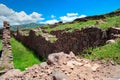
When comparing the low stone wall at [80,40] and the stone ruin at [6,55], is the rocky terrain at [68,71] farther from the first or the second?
the stone ruin at [6,55]

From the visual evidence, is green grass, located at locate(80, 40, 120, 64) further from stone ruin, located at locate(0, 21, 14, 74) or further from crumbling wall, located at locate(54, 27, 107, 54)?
stone ruin, located at locate(0, 21, 14, 74)

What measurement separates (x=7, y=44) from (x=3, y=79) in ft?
50.3

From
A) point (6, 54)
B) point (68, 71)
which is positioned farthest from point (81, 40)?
point (6, 54)

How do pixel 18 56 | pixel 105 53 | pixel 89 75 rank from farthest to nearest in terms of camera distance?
pixel 18 56
pixel 105 53
pixel 89 75

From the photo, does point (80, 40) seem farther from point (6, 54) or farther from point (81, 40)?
point (6, 54)

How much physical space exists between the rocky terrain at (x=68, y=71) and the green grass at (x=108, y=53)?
0.56 metres

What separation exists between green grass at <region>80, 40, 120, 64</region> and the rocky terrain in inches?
22.1

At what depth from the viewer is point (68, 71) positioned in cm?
898

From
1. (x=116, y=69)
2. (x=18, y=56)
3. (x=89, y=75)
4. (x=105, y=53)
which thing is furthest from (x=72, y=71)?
(x=18, y=56)

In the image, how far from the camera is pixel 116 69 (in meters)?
9.70

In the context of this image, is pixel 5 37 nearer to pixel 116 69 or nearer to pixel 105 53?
pixel 105 53

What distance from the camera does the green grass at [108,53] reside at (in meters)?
10.8

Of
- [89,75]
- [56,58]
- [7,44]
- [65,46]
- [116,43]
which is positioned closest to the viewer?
[89,75]

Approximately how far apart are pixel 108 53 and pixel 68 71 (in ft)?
8.91
